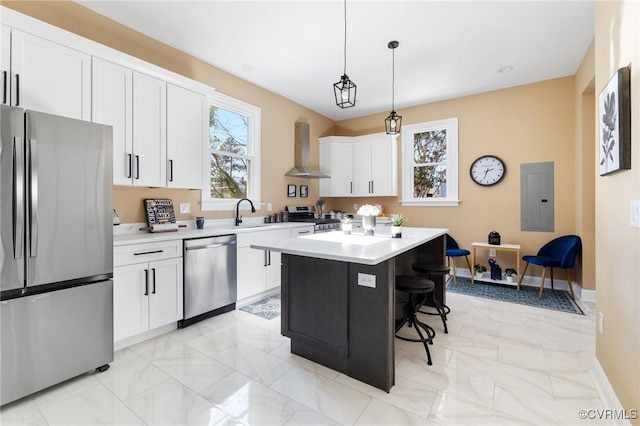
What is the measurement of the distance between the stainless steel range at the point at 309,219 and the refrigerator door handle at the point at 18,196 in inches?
129

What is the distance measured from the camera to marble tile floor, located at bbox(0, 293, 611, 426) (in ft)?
5.56

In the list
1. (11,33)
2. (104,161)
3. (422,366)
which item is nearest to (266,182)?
(104,161)

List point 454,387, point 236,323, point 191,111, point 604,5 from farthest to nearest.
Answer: point 191,111, point 236,323, point 454,387, point 604,5

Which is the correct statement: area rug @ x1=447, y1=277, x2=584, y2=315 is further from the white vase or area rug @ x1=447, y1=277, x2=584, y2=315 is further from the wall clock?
the white vase

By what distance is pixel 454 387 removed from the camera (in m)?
1.96

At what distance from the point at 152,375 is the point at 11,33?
265cm

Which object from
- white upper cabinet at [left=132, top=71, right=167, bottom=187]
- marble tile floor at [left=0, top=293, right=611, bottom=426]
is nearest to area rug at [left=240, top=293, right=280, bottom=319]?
marble tile floor at [left=0, top=293, right=611, bottom=426]

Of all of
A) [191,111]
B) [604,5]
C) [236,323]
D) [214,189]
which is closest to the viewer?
[604,5]

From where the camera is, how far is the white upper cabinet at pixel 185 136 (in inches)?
121

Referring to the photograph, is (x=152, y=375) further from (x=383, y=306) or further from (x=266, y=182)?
(x=266, y=182)

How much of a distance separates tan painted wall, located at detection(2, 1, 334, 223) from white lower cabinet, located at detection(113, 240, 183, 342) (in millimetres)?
632

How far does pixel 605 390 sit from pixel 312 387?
1.81 metres

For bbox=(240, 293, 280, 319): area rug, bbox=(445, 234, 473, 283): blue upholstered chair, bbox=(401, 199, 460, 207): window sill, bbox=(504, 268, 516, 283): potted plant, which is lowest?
bbox=(240, 293, 280, 319): area rug

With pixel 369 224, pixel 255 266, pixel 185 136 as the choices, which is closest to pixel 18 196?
pixel 185 136
